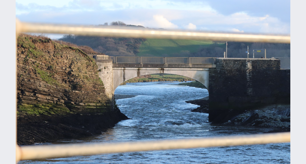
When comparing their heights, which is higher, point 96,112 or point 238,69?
point 238,69

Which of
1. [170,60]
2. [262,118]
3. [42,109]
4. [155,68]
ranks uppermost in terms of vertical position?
A: [170,60]

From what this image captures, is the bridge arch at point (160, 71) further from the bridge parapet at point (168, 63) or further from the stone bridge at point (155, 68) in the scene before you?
the bridge parapet at point (168, 63)

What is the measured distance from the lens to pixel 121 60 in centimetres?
2491

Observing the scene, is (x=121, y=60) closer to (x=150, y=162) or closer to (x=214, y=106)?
(x=214, y=106)

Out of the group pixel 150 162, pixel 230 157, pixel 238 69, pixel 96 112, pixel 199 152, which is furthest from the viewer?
pixel 238 69

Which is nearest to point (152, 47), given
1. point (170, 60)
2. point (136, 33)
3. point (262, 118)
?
point (170, 60)

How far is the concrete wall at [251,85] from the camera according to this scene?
23125 mm

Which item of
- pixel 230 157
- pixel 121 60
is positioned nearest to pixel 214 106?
pixel 121 60

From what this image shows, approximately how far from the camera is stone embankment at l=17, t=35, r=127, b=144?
1581 centimetres

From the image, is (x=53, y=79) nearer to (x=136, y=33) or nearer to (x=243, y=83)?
(x=243, y=83)

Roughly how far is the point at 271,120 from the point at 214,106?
407 cm

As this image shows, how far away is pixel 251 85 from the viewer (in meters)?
23.3

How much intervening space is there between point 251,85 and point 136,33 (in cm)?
2335

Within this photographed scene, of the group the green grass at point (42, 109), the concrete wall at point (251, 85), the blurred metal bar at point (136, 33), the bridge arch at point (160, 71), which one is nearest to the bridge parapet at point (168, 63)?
the bridge arch at point (160, 71)
